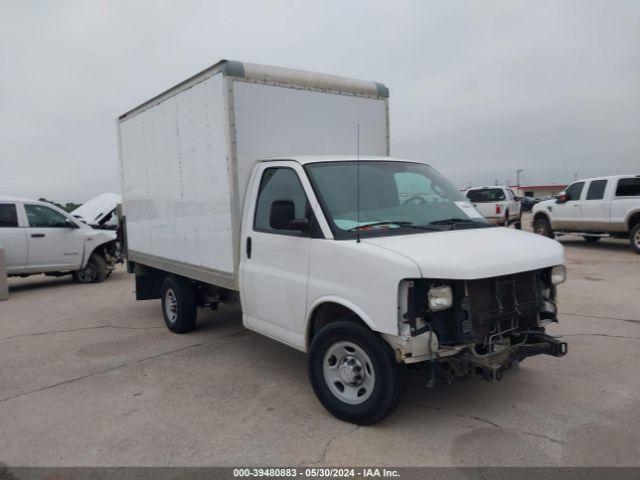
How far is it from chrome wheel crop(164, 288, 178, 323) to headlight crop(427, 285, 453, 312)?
4.34 m

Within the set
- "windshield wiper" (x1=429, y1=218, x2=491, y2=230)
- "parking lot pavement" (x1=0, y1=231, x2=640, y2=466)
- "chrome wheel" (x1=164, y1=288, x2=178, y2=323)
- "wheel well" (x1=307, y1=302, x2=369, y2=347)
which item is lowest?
"parking lot pavement" (x1=0, y1=231, x2=640, y2=466)

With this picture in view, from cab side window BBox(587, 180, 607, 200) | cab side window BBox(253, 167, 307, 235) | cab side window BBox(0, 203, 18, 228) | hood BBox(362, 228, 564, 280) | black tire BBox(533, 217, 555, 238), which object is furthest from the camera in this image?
black tire BBox(533, 217, 555, 238)

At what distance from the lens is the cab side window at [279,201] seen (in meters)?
4.36

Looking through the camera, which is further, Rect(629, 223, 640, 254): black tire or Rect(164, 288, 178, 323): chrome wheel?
Rect(629, 223, 640, 254): black tire

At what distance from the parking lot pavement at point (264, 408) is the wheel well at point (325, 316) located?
66 cm

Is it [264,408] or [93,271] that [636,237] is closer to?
[264,408]

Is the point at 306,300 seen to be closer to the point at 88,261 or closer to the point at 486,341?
the point at 486,341

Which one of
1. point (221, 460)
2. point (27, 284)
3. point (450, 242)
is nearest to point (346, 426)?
point (221, 460)

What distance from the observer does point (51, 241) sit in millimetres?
11492

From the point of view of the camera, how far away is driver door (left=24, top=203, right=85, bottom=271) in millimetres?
11297

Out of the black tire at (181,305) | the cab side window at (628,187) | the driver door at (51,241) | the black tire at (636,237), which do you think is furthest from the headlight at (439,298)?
the cab side window at (628,187)

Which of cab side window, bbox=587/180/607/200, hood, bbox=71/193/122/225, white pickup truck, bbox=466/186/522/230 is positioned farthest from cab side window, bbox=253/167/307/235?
white pickup truck, bbox=466/186/522/230

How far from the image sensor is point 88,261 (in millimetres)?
12297

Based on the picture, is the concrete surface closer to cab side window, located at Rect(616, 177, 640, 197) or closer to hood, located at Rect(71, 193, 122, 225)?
hood, located at Rect(71, 193, 122, 225)
